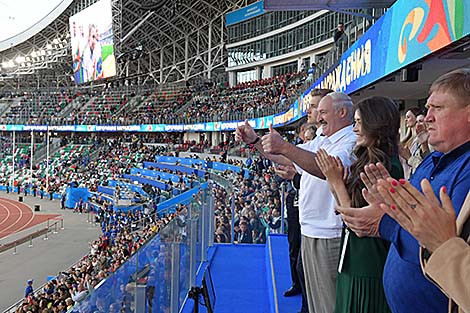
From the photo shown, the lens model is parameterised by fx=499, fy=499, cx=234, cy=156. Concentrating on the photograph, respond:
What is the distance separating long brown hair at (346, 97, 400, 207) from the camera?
2383mm

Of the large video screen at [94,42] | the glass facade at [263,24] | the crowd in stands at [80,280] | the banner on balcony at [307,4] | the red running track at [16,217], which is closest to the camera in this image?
the crowd in stands at [80,280]

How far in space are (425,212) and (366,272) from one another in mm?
1202

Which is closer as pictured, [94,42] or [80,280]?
[80,280]

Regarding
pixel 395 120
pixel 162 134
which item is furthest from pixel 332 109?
pixel 162 134

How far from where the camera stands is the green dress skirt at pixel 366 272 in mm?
2393

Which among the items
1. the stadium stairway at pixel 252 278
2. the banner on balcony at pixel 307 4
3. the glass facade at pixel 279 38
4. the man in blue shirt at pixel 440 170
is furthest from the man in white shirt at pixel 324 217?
the glass facade at pixel 279 38

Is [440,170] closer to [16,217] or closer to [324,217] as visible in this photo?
[324,217]

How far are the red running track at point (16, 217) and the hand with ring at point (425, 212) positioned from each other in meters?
22.6

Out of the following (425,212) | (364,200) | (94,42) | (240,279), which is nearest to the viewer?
(425,212)

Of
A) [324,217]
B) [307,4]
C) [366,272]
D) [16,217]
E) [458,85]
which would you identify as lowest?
[16,217]

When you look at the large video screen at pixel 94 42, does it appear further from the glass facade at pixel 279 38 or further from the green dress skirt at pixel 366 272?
the green dress skirt at pixel 366 272

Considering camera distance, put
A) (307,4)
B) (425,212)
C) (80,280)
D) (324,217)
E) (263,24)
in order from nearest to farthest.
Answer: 1. (425,212)
2. (324,217)
3. (307,4)
4. (80,280)
5. (263,24)

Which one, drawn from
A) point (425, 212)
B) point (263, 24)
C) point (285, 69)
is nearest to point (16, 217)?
point (285, 69)

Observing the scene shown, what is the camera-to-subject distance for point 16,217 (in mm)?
26391
